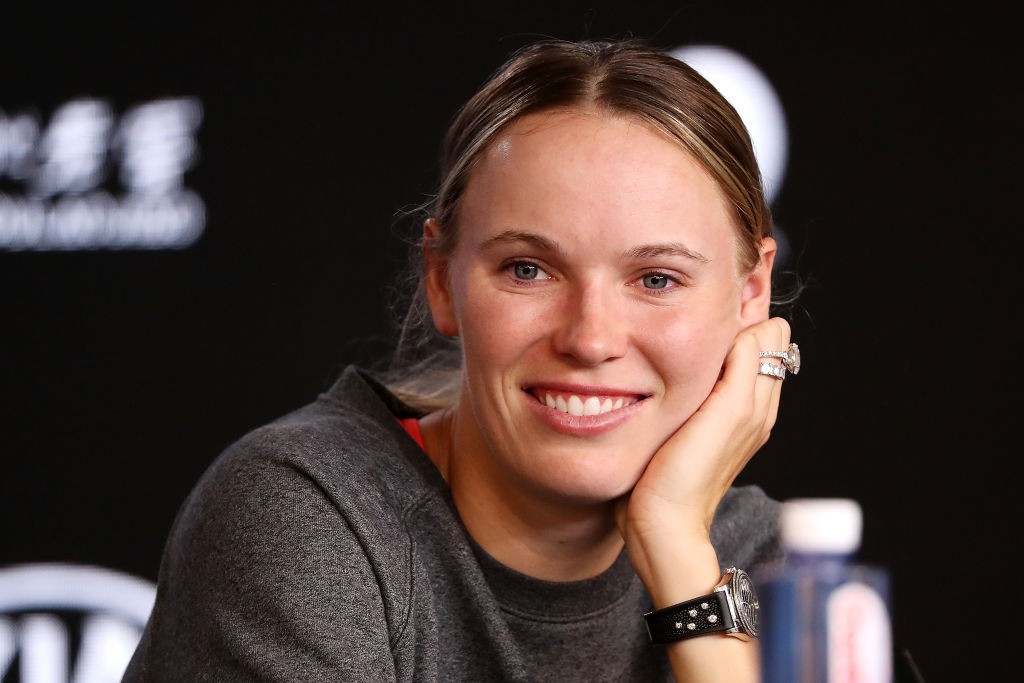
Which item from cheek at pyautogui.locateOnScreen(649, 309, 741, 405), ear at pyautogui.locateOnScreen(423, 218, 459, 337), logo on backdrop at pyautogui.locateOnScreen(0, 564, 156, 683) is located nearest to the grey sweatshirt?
ear at pyautogui.locateOnScreen(423, 218, 459, 337)

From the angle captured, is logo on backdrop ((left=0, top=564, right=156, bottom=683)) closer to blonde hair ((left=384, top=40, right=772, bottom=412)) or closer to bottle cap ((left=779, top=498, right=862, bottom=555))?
blonde hair ((left=384, top=40, right=772, bottom=412))

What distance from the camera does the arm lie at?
1.33 meters

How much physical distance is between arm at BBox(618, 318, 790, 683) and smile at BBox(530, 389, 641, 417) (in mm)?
112

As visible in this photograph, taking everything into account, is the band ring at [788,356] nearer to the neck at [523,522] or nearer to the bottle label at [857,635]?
the neck at [523,522]

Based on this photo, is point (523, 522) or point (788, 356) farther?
point (788, 356)

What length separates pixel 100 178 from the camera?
2.75 m

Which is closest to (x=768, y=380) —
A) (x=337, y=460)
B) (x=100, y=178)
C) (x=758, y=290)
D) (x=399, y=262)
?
(x=758, y=290)

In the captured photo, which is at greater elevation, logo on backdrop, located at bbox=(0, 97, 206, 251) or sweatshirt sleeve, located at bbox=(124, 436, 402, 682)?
logo on backdrop, located at bbox=(0, 97, 206, 251)

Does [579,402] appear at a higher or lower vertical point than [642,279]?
lower

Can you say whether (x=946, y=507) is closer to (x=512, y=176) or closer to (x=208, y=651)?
(x=512, y=176)

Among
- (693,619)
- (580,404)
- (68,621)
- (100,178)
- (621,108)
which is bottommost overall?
(68,621)

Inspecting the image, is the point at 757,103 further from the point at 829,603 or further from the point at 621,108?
the point at 829,603

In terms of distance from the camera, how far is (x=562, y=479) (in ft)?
4.50

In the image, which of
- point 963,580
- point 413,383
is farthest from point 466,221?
point 963,580
